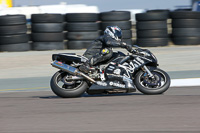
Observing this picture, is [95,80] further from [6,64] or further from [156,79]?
[6,64]

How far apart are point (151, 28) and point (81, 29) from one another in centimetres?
241

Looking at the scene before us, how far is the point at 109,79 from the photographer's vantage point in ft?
24.2

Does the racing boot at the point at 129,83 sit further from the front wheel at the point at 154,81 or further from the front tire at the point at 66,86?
the front tire at the point at 66,86

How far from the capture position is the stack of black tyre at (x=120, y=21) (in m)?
14.3

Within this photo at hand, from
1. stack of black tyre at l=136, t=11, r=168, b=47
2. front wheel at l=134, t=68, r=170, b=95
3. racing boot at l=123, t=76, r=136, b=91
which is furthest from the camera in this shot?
stack of black tyre at l=136, t=11, r=168, b=47

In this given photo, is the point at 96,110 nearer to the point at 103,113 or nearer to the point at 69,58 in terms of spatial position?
the point at 103,113

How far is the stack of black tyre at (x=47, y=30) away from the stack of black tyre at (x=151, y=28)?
2.73 m

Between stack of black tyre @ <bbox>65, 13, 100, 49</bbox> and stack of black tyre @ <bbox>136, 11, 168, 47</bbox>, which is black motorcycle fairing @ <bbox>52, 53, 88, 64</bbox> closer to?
stack of black tyre @ <bbox>65, 13, 100, 49</bbox>

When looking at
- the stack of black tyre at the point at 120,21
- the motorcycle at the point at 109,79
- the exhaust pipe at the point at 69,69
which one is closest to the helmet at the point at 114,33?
the motorcycle at the point at 109,79

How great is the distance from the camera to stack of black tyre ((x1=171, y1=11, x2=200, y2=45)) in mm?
14430

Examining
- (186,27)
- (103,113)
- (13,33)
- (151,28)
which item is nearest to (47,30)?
(13,33)

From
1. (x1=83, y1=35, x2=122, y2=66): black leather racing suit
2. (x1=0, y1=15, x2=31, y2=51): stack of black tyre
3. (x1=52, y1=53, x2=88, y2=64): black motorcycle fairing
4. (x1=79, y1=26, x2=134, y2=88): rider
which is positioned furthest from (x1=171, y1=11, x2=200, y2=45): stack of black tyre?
(x1=52, y1=53, x2=88, y2=64): black motorcycle fairing

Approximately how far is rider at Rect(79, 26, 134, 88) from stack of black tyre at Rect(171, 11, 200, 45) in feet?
24.7

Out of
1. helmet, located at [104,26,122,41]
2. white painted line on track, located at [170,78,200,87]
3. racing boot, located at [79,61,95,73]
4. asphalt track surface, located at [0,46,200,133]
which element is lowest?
white painted line on track, located at [170,78,200,87]
